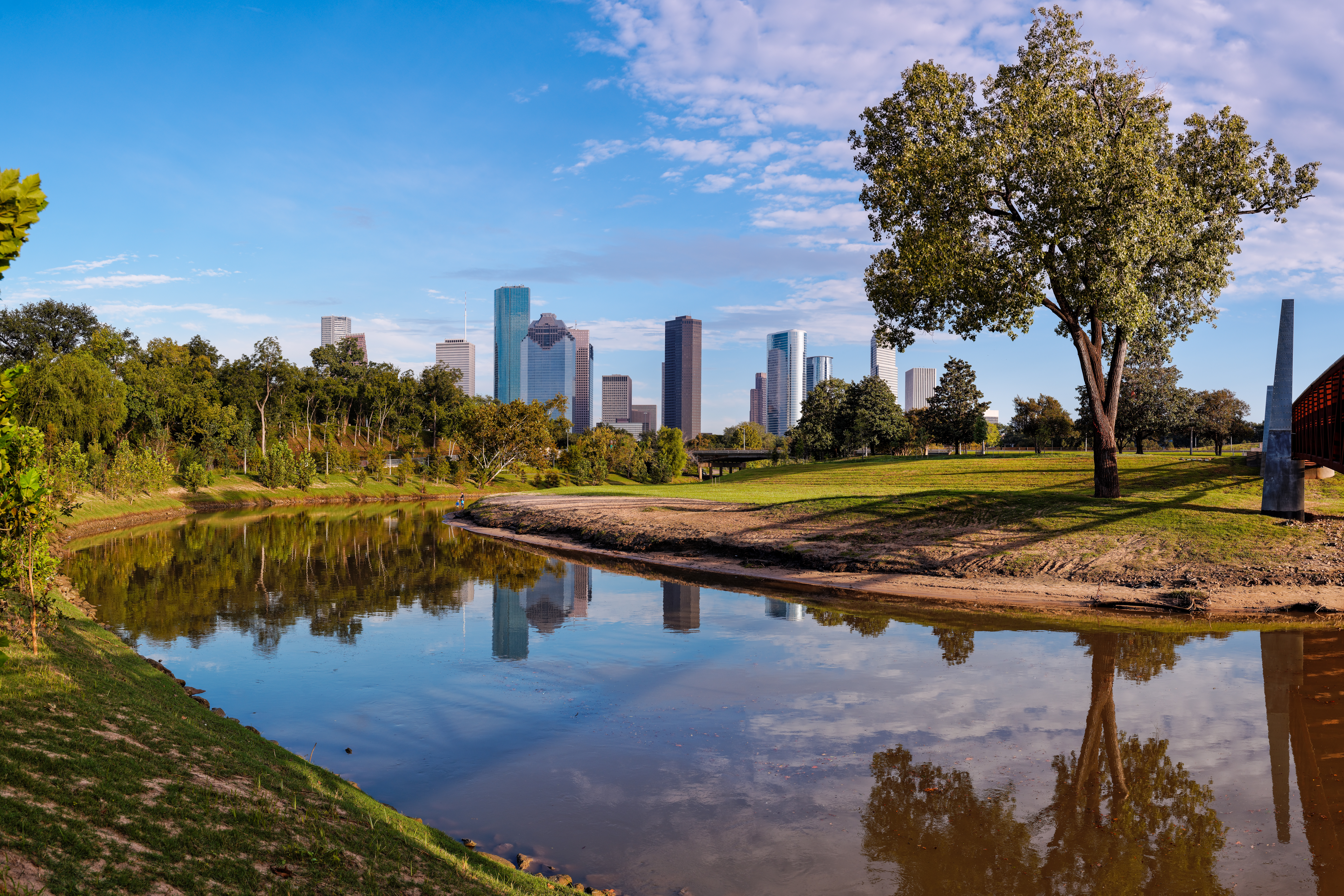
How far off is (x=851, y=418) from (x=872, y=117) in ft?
220

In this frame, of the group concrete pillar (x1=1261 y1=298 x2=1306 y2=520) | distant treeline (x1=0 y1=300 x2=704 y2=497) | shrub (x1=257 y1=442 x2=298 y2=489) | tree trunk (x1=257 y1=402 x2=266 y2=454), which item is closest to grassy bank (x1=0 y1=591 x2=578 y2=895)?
concrete pillar (x1=1261 y1=298 x2=1306 y2=520)

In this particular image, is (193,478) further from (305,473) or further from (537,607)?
(537,607)

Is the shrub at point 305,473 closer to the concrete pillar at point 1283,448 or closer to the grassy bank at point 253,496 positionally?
Answer: the grassy bank at point 253,496

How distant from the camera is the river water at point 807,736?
8.63 metres

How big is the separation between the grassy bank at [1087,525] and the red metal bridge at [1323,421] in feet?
9.90

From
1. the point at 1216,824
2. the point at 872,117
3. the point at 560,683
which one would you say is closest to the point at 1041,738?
the point at 1216,824

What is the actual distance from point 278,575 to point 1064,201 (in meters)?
34.4

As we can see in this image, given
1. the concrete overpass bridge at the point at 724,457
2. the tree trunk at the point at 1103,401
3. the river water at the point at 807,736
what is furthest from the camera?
the concrete overpass bridge at the point at 724,457

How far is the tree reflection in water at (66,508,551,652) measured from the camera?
22203 mm

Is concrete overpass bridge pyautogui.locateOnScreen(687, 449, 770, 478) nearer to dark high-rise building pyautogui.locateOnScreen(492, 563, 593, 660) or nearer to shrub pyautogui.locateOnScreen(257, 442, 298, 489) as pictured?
shrub pyautogui.locateOnScreen(257, 442, 298, 489)

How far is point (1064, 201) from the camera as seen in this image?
28.2 m

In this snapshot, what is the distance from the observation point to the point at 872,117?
32031mm

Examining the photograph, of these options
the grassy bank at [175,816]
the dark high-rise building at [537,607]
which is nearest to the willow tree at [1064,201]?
the dark high-rise building at [537,607]

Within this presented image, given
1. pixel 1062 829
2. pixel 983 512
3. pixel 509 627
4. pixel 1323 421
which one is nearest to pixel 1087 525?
pixel 983 512
